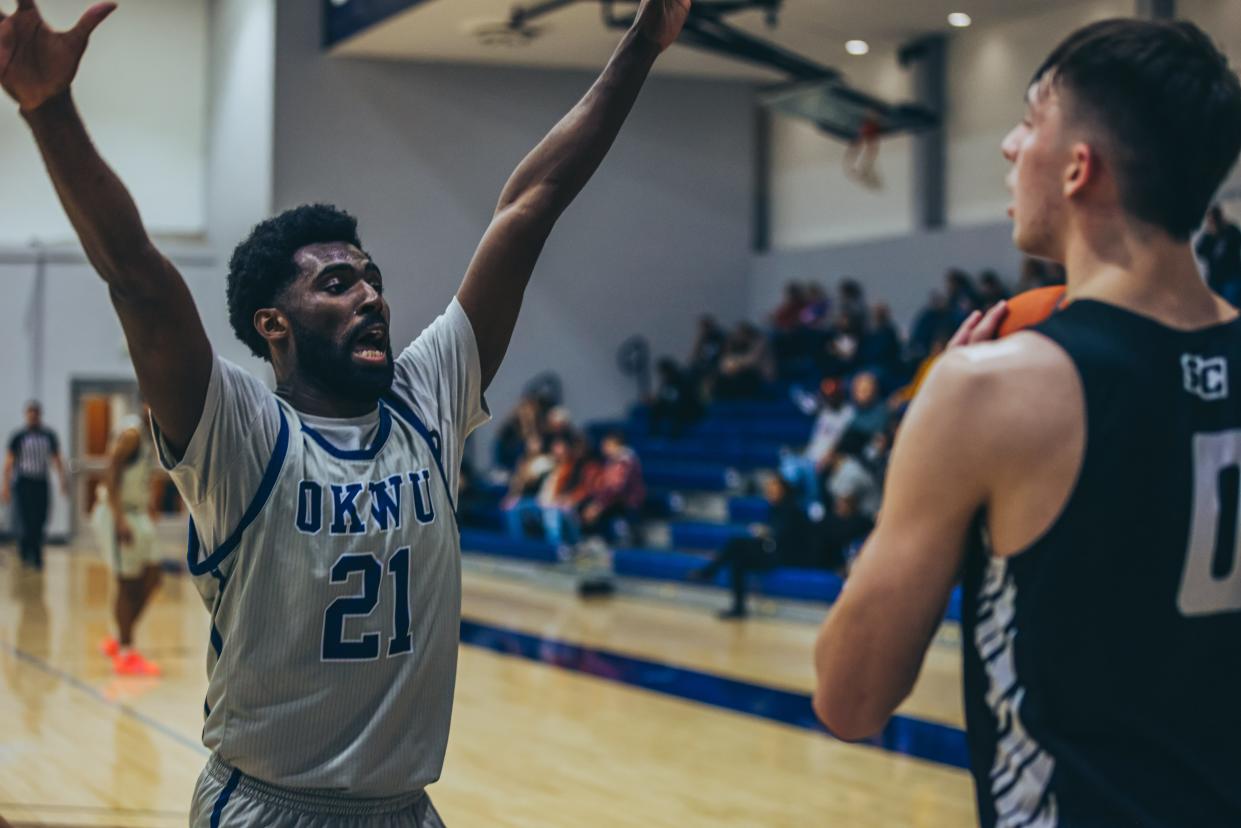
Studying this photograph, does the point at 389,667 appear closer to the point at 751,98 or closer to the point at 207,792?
the point at 207,792

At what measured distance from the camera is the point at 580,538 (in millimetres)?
13703

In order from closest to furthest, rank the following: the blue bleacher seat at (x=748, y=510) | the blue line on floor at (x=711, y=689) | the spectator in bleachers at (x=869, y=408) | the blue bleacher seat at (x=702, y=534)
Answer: the blue line on floor at (x=711, y=689) < the spectator in bleachers at (x=869, y=408) < the blue bleacher seat at (x=702, y=534) < the blue bleacher seat at (x=748, y=510)

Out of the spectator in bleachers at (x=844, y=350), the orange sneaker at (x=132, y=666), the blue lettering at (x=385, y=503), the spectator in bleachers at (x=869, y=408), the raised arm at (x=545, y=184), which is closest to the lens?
the blue lettering at (x=385, y=503)

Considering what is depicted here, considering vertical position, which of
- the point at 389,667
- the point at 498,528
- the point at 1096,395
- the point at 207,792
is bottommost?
the point at 498,528

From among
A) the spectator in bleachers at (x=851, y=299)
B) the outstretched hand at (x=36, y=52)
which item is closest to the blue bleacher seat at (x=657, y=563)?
the spectator in bleachers at (x=851, y=299)

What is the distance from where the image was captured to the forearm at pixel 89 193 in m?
1.84

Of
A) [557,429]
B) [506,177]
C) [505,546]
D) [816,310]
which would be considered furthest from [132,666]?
[506,177]

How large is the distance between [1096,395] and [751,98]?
18.0 m

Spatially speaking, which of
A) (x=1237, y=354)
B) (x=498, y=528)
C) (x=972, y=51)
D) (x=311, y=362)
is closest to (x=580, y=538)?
(x=498, y=528)

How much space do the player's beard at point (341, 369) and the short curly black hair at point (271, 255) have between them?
4.3 inches

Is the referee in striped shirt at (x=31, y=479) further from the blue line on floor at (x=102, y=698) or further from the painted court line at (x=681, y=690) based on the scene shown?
the painted court line at (x=681, y=690)

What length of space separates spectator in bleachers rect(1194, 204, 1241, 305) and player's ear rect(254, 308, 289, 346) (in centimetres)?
926

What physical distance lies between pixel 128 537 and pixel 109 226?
6.94 m

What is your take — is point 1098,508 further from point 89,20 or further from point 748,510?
point 748,510
